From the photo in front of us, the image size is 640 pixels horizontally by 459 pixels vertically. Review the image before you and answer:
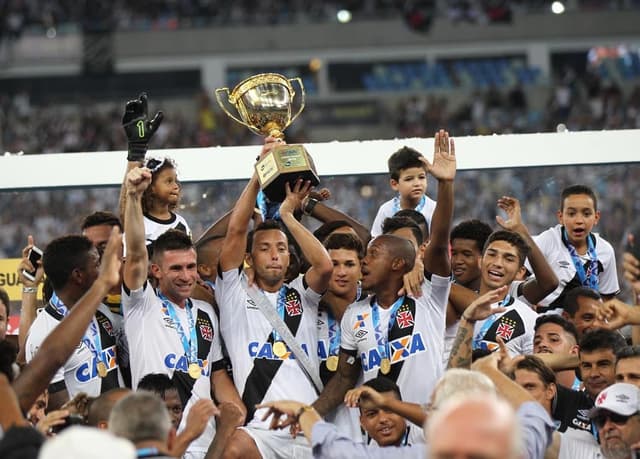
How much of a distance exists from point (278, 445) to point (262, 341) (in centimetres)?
61

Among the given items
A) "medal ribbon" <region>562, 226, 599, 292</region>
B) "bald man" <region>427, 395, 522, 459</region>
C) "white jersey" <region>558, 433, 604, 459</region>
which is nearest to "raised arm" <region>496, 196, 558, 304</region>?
"medal ribbon" <region>562, 226, 599, 292</region>

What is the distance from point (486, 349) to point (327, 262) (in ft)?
3.75

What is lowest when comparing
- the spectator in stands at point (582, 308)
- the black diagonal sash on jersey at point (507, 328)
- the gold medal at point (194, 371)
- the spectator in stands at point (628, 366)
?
the spectator in stands at point (628, 366)

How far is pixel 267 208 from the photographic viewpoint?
7945mm

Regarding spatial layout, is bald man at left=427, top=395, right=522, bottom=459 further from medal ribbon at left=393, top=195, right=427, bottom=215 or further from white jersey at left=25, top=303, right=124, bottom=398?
medal ribbon at left=393, top=195, right=427, bottom=215

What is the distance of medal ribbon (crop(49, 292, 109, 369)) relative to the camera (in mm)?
7090

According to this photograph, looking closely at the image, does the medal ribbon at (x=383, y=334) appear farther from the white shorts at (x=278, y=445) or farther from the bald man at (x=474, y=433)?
the bald man at (x=474, y=433)

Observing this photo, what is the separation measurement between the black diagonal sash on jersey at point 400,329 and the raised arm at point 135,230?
1.45 m

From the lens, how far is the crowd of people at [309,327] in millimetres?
6445

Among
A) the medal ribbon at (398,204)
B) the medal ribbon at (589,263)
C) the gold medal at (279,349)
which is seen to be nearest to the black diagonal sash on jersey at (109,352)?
the gold medal at (279,349)

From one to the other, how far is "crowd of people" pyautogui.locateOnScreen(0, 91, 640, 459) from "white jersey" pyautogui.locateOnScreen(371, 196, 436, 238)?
477 millimetres

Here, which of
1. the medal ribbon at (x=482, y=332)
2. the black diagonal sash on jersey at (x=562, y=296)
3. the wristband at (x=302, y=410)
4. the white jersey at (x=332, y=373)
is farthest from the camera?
the black diagonal sash on jersey at (x=562, y=296)

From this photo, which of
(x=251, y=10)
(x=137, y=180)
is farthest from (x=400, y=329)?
(x=251, y=10)

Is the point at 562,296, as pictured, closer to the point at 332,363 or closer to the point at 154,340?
the point at 332,363
